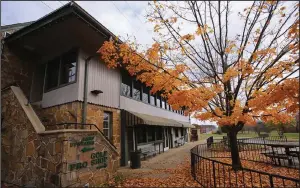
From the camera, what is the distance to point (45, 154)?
6.34m

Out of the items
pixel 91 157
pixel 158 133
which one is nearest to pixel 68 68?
pixel 91 157

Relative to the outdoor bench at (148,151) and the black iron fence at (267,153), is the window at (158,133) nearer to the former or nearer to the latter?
the outdoor bench at (148,151)

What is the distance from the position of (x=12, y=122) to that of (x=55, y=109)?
A: 6.02 feet

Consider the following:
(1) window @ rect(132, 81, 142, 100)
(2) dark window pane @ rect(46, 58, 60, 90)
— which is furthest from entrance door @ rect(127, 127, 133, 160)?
(2) dark window pane @ rect(46, 58, 60, 90)

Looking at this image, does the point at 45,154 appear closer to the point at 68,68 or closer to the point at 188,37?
the point at 68,68

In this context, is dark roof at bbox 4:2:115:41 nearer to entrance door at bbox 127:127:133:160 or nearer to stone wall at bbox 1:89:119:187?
stone wall at bbox 1:89:119:187

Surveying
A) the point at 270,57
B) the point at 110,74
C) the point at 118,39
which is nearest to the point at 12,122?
the point at 110,74

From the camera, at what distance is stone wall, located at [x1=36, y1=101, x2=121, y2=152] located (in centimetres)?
852

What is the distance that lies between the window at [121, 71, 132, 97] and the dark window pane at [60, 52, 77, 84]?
348 centimetres

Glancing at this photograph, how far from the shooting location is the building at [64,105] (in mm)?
6359

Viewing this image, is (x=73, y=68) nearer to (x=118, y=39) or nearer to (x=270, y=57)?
(x=118, y=39)

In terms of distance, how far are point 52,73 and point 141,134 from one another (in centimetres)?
706

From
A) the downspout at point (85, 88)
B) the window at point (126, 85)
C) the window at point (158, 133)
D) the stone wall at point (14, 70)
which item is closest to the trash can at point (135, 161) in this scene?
the downspout at point (85, 88)

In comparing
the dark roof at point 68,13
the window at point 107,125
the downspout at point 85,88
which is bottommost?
the window at point 107,125
